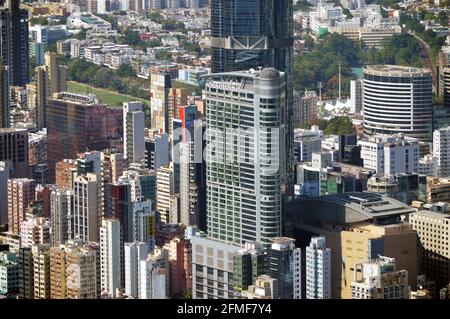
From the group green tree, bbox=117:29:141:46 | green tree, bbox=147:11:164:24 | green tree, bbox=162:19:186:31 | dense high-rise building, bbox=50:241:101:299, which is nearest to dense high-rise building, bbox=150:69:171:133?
green tree, bbox=117:29:141:46

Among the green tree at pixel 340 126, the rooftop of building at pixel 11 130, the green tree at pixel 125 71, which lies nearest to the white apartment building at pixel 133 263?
the rooftop of building at pixel 11 130

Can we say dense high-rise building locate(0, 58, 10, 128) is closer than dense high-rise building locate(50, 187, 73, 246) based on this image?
No

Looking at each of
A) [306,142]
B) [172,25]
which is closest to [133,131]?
Answer: [306,142]

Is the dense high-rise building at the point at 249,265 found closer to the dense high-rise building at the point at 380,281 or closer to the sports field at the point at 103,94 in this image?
the dense high-rise building at the point at 380,281

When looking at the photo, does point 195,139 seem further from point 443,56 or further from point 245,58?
point 443,56

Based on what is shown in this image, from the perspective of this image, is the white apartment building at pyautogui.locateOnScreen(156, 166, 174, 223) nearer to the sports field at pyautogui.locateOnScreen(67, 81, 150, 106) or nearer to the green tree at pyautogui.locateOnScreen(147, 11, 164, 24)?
the sports field at pyautogui.locateOnScreen(67, 81, 150, 106)

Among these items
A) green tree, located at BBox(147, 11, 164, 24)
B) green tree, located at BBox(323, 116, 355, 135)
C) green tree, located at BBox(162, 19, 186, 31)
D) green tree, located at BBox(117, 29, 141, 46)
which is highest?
green tree, located at BBox(147, 11, 164, 24)
